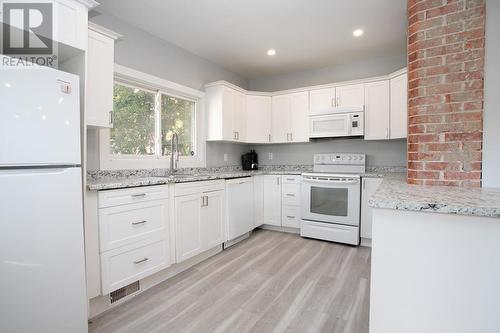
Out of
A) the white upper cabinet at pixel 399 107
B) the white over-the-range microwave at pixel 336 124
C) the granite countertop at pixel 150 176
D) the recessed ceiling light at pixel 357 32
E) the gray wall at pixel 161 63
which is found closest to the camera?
the granite countertop at pixel 150 176

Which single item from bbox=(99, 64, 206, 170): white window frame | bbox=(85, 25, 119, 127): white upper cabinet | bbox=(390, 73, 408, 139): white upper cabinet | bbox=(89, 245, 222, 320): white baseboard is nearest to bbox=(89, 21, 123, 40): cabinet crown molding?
bbox=(85, 25, 119, 127): white upper cabinet

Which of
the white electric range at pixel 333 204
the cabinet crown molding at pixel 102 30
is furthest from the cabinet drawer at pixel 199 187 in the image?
the cabinet crown molding at pixel 102 30

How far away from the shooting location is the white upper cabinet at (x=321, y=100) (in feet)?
11.8

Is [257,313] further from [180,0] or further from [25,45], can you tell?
[180,0]

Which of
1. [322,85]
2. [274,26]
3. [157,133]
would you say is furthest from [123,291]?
[322,85]

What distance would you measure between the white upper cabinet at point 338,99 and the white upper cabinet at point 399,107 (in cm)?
38

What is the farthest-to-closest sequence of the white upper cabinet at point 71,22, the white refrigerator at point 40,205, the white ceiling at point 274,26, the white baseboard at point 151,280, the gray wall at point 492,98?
the white ceiling at point 274,26
the white baseboard at point 151,280
the white upper cabinet at point 71,22
the gray wall at point 492,98
the white refrigerator at point 40,205

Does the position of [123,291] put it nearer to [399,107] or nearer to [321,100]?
[321,100]

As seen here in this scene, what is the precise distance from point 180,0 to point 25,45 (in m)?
1.27

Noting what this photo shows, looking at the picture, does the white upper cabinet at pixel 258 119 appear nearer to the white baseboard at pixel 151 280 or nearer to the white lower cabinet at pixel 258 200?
the white lower cabinet at pixel 258 200

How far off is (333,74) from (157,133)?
9.29 ft

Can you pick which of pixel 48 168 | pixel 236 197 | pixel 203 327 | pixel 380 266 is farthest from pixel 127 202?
pixel 380 266

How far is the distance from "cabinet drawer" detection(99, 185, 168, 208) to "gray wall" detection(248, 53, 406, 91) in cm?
298

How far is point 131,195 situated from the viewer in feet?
6.36
